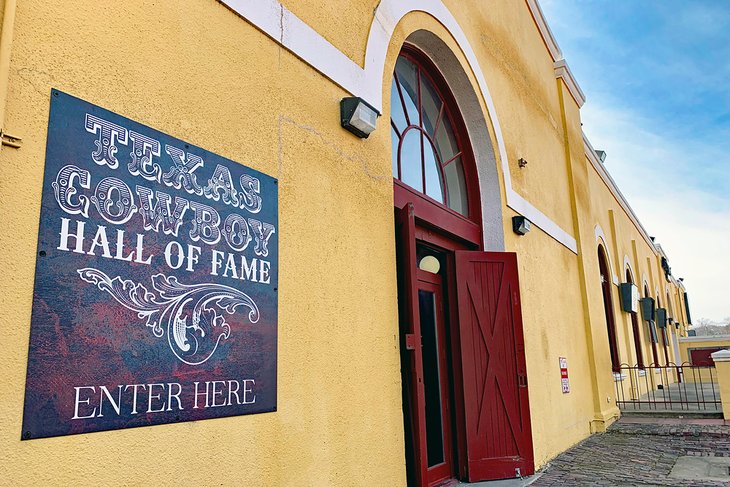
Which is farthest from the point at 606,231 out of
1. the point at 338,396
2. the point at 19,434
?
the point at 19,434

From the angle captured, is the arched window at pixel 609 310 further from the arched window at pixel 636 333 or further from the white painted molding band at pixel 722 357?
the white painted molding band at pixel 722 357

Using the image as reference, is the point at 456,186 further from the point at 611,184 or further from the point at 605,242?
the point at 611,184

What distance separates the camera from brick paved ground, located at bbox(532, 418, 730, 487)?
217 inches


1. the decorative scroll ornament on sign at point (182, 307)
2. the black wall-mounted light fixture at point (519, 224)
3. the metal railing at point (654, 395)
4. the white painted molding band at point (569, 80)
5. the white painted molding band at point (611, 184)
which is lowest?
the metal railing at point (654, 395)

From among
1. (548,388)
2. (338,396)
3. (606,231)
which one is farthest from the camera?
(606,231)

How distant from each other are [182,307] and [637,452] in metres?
6.76

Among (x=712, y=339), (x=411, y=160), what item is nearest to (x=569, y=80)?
(x=411, y=160)

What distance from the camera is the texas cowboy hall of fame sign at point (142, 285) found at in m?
2.04

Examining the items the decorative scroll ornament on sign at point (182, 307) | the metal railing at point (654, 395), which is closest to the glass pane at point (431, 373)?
the decorative scroll ornament on sign at point (182, 307)

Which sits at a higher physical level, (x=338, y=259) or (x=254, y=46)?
(x=254, y=46)

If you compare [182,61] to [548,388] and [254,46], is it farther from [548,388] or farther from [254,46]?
[548,388]

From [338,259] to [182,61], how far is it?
1502 mm

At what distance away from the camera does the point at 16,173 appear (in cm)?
198

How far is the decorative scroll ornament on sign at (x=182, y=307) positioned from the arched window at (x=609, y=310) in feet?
37.5
